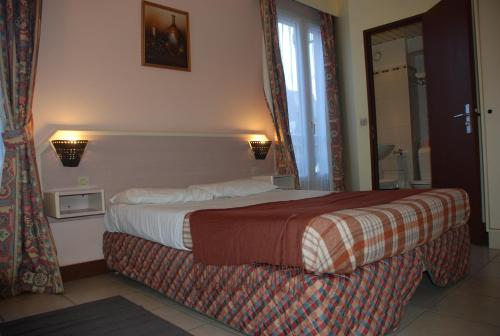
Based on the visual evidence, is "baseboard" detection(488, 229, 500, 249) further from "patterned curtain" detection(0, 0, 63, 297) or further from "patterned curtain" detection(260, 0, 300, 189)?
"patterned curtain" detection(0, 0, 63, 297)

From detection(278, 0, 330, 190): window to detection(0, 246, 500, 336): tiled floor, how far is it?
7.22 ft

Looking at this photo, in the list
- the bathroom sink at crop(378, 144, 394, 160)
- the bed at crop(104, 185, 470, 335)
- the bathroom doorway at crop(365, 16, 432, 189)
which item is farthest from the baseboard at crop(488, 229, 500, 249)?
the bathroom sink at crop(378, 144, 394, 160)

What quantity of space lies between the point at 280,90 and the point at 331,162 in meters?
1.23

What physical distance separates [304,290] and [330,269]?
0.14 m

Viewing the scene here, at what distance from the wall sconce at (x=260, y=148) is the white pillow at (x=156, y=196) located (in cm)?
130

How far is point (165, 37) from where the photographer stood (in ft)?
12.2

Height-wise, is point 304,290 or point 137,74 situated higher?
point 137,74

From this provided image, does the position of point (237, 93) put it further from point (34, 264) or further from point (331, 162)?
point (34, 264)

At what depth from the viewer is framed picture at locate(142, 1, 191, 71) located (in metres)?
3.59

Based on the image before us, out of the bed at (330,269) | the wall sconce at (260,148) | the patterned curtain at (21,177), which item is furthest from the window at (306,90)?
the patterned curtain at (21,177)

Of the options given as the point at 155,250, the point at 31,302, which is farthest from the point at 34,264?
the point at 155,250

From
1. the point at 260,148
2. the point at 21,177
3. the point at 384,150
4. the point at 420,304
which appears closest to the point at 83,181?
the point at 21,177

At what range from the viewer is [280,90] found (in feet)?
14.8

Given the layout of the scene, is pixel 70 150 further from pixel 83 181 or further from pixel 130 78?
pixel 130 78
